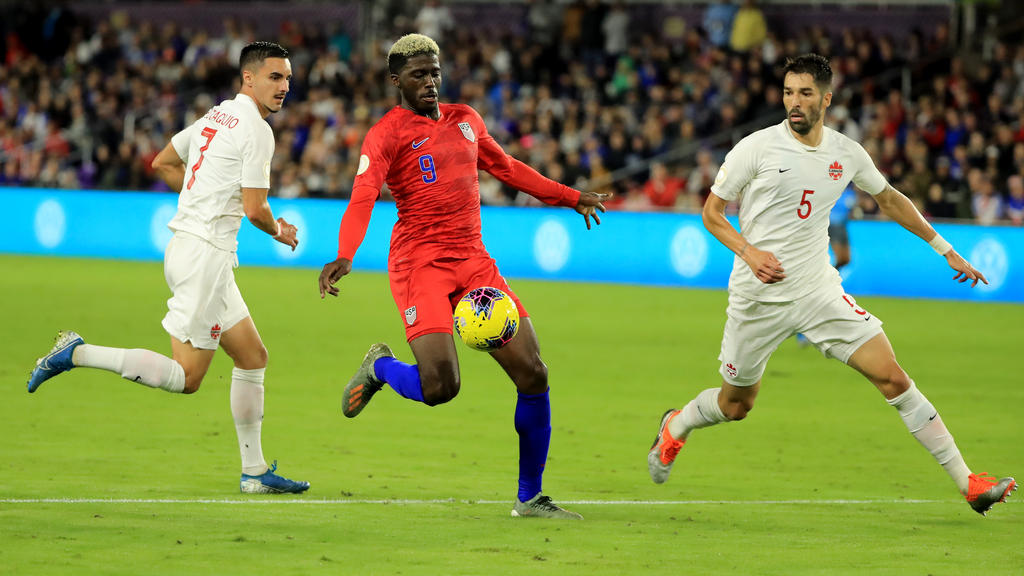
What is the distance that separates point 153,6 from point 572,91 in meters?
12.3

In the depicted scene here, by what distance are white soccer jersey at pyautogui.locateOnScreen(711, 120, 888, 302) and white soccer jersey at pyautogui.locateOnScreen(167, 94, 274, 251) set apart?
7.44ft

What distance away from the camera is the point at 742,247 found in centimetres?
681

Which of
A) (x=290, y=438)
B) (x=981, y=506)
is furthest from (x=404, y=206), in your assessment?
(x=981, y=506)

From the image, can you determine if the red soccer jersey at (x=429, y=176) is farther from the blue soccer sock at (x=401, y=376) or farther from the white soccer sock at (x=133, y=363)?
the white soccer sock at (x=133, y=363)

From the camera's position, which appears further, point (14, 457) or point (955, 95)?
point (955, 95)

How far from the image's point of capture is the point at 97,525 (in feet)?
20.5

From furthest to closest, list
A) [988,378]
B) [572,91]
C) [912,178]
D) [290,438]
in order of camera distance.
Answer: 1. [572,91]
2. [912,178]
3. [988,378]
4. [290,438]

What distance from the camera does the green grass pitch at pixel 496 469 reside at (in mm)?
5902

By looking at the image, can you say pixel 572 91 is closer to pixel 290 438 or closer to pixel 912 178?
pixel 912 178

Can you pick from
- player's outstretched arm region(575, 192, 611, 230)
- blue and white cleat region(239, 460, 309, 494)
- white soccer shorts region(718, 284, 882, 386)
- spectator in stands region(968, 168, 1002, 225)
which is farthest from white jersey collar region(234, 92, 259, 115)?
spectator in stands region(968, 168, 1002, 225)

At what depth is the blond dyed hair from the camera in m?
6.63

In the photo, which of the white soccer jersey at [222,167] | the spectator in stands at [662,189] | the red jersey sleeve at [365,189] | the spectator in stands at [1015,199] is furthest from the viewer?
the spectator in stands at [662,189]

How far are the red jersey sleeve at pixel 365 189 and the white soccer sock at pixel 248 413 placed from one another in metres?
1.09

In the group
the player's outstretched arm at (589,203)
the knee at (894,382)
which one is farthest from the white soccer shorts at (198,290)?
the knee at (894,382)
